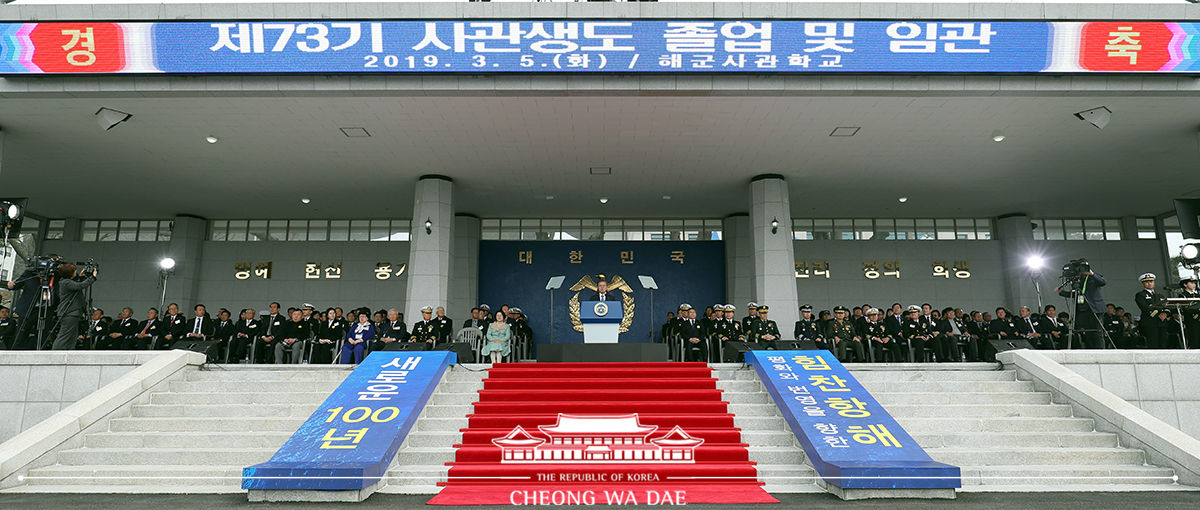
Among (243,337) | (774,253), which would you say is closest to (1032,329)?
(774,253)

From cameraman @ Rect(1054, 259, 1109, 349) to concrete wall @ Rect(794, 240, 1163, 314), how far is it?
227 inches

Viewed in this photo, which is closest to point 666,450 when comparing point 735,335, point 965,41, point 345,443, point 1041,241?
point 345,443

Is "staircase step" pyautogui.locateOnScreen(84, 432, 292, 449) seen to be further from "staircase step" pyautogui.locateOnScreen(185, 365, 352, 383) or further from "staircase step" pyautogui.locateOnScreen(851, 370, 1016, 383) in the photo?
"staircase step" pyautogui.locateOnScreen(851, 370, 1016, 383)

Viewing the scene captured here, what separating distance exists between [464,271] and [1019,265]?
13.2 metres

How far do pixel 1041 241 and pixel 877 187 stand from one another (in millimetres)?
5663

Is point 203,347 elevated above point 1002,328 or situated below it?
below

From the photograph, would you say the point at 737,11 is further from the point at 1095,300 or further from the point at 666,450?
the point at 1095,300

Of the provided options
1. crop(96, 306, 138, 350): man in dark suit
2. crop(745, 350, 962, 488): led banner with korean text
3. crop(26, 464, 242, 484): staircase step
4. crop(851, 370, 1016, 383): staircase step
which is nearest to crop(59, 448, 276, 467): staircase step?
crop(26, 464, 242, 484): staircase step

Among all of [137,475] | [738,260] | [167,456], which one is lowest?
[137,475]

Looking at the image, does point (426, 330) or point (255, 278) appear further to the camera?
point (255, 278)

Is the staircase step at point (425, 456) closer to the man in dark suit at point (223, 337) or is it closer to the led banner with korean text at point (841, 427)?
the led banner with korean text at point (841, 427)

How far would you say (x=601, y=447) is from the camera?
235 inches

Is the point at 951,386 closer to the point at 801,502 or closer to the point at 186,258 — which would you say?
the point at 801,502

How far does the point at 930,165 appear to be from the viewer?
12.6 meters
